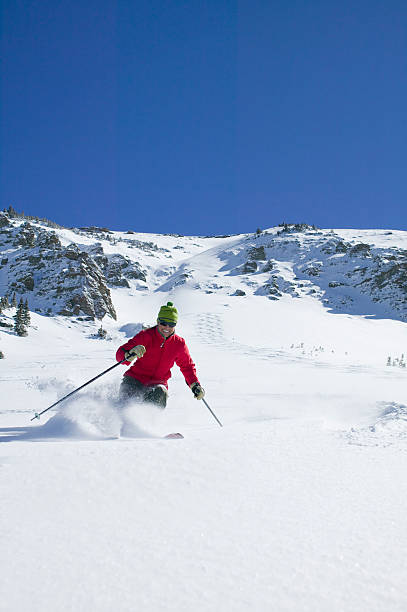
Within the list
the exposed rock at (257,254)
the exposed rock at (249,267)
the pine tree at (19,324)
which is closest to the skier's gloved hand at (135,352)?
the pine tree at (19,324)

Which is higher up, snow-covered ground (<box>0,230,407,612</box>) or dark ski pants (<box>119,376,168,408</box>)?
snow-covered ground (<box>0,230,407,612</box>)

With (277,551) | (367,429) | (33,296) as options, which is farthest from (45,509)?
(33,296)

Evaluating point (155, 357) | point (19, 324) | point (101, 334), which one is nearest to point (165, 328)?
point (155, 357)

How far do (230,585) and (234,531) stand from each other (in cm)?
31

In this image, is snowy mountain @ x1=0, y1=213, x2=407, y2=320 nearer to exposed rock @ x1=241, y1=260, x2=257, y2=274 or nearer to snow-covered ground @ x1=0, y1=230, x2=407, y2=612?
exposed rock @ x1=241, y1=260, x2=257, y2=274

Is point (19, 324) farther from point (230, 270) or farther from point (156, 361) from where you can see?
point (230, 270)

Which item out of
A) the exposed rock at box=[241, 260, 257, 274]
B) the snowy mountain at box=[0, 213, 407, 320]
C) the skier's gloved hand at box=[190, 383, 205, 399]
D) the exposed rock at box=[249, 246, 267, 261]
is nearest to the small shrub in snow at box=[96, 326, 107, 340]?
the snowy mountain at box=[0, 213, 407, 320]

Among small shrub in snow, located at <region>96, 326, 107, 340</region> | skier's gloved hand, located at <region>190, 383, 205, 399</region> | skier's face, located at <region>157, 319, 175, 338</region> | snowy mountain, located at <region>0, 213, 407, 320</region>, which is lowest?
small shrub in snow, located at <region>96, 326, 107, 340</region>

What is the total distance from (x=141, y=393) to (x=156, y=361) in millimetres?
421

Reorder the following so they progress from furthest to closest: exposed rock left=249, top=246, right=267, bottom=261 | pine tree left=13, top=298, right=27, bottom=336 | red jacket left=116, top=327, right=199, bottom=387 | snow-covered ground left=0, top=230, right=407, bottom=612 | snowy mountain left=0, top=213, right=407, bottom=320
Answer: exposed rock left=249, top=246, right=267, bottom=261, snowy mountain left=0, top=213, right=407, bottom=320, pine tree left=13, top=298, right=27, bottom=336, red jacket left=116, top=327, right=199, bottom=387, snow-covered ground left=0, top=230, right=407, bottom=612

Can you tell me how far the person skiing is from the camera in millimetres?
4082

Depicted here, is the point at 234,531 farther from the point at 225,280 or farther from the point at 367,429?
the point at 225,280

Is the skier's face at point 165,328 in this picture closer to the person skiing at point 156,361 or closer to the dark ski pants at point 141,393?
the person skiing at point 156,361

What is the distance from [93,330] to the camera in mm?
18219
